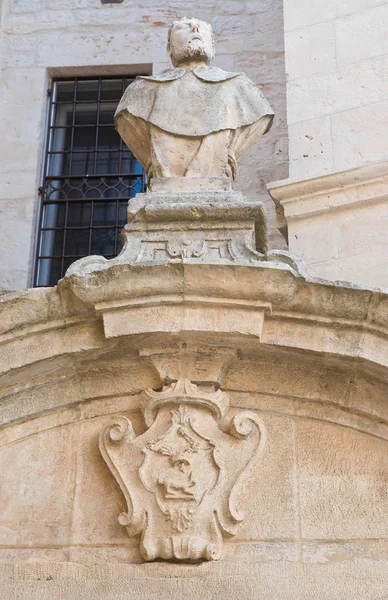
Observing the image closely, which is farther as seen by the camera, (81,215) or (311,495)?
(81,215)

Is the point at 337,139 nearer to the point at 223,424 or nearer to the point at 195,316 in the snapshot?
the point at 195,316

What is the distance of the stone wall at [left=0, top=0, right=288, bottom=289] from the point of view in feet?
23.8

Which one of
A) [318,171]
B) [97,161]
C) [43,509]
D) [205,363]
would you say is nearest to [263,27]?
[97,161]

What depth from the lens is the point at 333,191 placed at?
18.7 feet

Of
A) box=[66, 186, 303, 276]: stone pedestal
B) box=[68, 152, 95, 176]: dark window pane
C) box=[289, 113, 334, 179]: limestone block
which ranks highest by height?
box=[68, 152, 95, 176]: dark window pane

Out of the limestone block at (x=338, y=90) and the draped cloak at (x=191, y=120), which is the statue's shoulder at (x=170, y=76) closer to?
the draped cloak at (x=191, y=120)

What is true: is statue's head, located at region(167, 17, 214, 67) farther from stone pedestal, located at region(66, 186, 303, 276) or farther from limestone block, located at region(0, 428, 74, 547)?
limestone block, located at region(0, 428, 74, 547)

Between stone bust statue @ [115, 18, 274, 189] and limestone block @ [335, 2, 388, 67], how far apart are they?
87 centimetres

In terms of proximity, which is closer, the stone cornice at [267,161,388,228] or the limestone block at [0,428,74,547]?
the limestone block at [0,428,74,547]

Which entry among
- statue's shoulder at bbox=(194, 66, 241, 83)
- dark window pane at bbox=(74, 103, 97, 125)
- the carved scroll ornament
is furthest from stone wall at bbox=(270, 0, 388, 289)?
dark window pane at bbox=(74, 103, 97, 125)

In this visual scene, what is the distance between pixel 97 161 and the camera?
759 cm

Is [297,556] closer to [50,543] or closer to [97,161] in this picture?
[50,543]

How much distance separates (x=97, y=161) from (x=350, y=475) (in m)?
3.45

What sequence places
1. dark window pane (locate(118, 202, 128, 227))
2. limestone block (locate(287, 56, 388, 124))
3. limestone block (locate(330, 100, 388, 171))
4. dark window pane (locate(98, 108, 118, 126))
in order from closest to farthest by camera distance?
limestone block (locate(330, 100, 388, 171)), limestone block (locate(287, 56, 388, 124)), dark window pane (locate(118, 202, 128, 227)), dark window pane (locate(98, 108, 118, 126))
